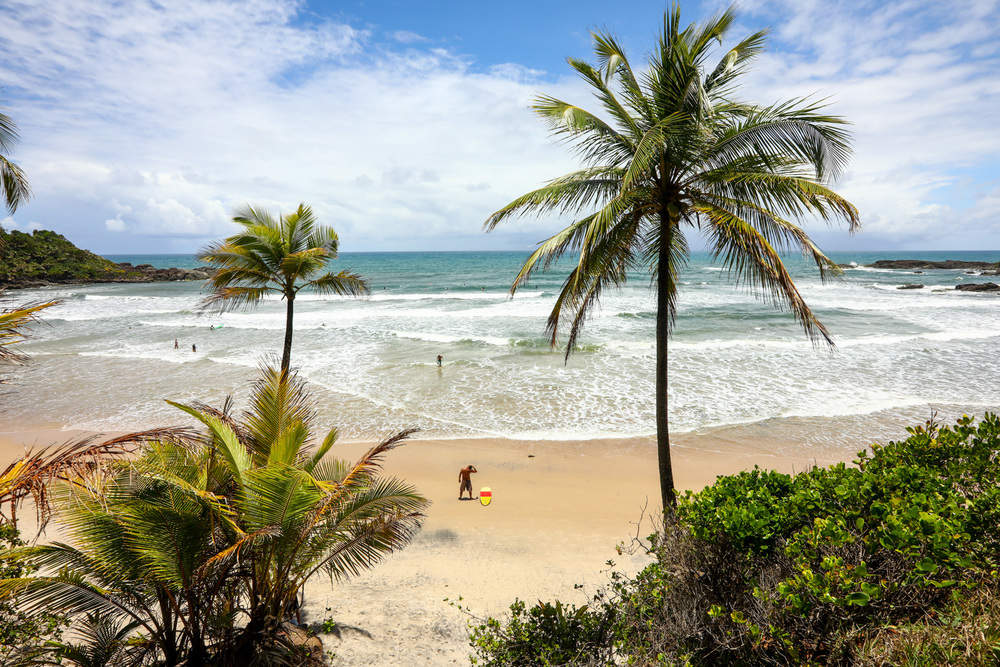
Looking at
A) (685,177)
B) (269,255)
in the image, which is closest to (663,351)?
(685,177)

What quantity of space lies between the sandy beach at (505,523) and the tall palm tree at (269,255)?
14.9 feet

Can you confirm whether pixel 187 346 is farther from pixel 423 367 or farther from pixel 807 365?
pixel 807 365

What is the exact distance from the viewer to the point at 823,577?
3338 mm

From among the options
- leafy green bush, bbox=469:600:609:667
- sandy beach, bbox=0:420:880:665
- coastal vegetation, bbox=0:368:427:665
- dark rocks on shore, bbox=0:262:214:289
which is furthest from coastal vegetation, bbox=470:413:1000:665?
dark rocks on shore, bbox=0:262:214:289

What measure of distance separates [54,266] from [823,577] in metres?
84.7

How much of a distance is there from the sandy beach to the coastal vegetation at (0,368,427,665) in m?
1.69

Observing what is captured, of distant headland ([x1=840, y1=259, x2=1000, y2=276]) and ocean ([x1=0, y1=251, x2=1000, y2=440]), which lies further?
distant headland ([x1=840, y1=259, x2=1000, y2=276])

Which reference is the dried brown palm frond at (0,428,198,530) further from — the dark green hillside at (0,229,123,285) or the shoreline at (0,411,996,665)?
the dark green hillside at (0,229,123,285)

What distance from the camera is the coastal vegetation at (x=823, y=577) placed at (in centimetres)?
315

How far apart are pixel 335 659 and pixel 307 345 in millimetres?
22556

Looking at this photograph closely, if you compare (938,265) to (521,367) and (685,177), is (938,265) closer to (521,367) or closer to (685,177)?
(521,367)

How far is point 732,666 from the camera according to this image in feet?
12.5

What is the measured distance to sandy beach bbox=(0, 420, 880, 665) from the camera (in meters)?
6.84

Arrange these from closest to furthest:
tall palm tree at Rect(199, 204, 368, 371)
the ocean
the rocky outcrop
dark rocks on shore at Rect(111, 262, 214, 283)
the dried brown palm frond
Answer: the dried brown palm frond
tall palm tree at Rect(199, 204, 368, 371)
the ocean
dark rocks on shore at Rect(111, 262, 214, 283)
the rocky outcrop
